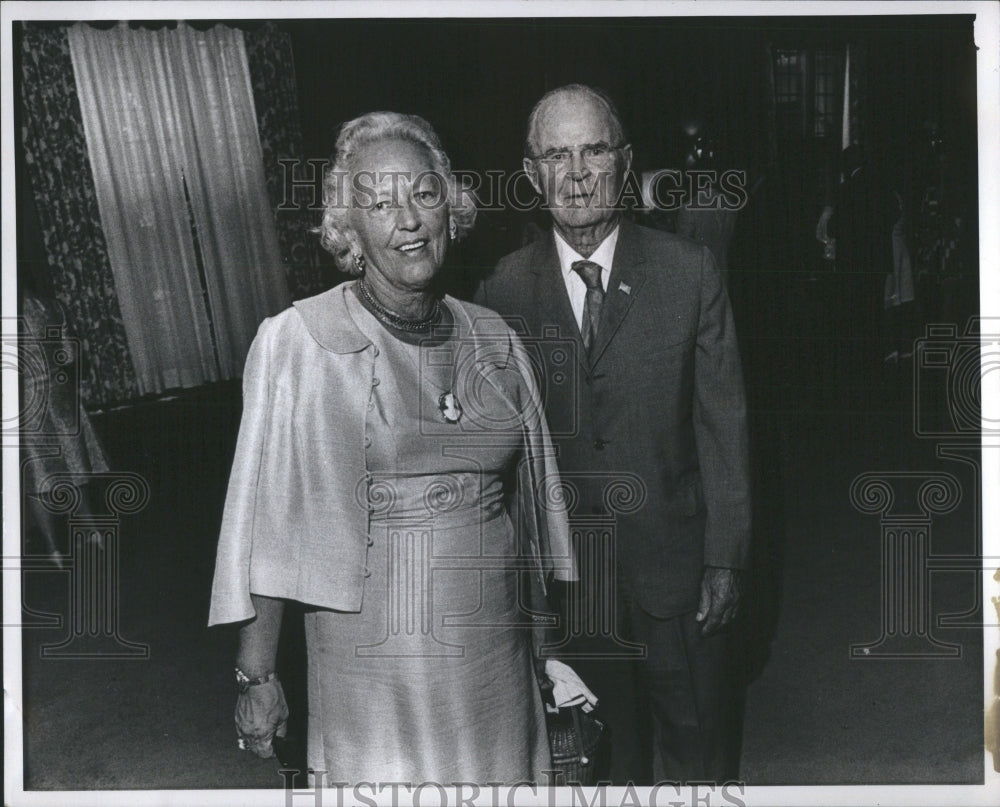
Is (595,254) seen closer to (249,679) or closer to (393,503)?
(393,503)

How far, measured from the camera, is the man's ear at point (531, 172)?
11.9 ft

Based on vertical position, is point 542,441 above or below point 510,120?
below

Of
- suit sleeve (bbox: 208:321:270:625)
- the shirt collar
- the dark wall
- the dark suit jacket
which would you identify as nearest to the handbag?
the dark suit jacket

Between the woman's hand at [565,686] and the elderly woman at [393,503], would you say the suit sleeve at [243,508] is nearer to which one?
the elderly woman at [393,503]

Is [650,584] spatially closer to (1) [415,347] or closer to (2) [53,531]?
(1) [415,347]

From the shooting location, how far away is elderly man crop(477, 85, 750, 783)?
360 centimetres

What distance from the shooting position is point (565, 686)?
12.0 ft

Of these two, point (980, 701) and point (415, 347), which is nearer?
point (415, 347)

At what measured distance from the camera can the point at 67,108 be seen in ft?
12.1

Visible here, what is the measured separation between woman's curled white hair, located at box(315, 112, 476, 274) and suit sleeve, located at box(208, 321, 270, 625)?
389 mm

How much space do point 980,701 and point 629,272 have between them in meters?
1.85

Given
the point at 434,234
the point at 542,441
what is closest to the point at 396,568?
the point at 542,441

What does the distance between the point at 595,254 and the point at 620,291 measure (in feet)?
0.48

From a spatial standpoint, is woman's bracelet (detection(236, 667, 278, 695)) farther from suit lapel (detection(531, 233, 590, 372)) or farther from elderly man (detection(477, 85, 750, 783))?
suit lapel (detection(531, 233, 590, 372))
